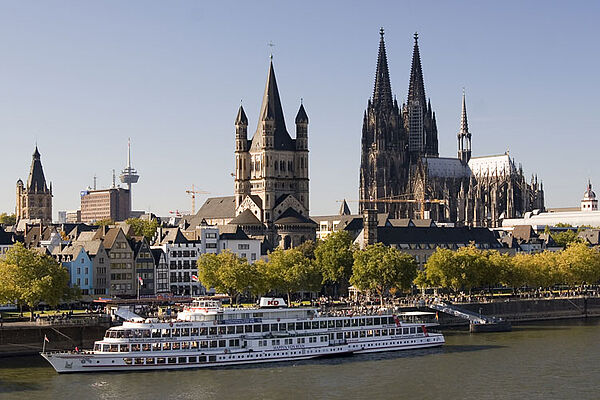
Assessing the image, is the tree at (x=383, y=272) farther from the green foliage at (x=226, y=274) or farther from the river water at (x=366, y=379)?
the river water at (x=366, y=379)

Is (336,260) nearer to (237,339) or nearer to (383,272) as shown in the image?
(383,272)

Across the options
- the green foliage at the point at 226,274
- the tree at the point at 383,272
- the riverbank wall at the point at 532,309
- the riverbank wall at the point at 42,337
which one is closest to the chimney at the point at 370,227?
the tree at the point at 383,272

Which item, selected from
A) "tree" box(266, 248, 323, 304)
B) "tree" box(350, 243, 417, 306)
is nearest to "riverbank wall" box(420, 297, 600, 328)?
"tree" box(350, 243, 417, 306)

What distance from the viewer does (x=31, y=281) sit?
4124 inches

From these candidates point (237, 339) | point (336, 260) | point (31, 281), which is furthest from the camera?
point (336, 260)

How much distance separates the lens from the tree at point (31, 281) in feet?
340

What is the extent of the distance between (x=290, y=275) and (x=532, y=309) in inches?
1135

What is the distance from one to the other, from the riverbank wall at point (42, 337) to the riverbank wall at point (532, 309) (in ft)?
131

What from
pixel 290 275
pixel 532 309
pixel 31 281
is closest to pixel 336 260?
pixel 290 275

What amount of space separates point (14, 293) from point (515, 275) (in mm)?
67625

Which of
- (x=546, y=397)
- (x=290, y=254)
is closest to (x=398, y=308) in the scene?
(x=290, y=254)

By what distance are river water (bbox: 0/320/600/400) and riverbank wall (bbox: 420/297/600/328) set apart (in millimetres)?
26829

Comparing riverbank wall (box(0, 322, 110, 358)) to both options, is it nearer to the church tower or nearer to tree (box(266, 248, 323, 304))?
tree (box(266, 248, 323, 304))

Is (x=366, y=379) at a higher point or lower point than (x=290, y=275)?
lower
